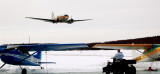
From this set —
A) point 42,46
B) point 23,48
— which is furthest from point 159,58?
point 23,48

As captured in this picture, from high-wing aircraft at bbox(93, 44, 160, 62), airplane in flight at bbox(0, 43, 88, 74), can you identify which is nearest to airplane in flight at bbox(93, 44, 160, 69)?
high-wing aircraft at bbox(93, 44, 160, 62)

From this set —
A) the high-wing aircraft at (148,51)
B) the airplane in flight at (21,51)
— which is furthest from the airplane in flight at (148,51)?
the airplane in flight at (21,51)

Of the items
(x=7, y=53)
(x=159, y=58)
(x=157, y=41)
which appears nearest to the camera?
(x=7, y=53)

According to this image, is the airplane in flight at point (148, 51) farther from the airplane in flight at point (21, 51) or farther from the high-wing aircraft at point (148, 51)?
the airplane in flight at point (21, 51)

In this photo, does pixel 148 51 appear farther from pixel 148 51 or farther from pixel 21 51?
pixel 21 51

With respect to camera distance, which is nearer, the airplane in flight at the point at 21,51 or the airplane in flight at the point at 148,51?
the airplane in flight at the point at 21,51

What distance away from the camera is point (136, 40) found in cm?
5466

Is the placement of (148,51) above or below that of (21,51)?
below

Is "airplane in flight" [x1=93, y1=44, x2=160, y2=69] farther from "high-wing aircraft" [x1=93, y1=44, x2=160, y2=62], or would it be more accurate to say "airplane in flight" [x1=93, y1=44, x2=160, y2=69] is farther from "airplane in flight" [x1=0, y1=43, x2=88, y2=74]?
"airplane in flight" [x1=0, y1=43, x2=88, y2=74]

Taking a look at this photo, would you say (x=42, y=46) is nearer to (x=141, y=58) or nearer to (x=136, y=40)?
(x=141, y=58)

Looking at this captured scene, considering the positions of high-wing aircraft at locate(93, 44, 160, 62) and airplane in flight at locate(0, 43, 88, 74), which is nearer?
airplane in flight at locate(0, 43, 88, 74)

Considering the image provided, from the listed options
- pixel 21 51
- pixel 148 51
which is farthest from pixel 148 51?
pixel 21 51

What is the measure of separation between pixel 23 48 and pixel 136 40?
44.3m

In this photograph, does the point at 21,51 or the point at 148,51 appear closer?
the point at 21,51
